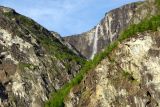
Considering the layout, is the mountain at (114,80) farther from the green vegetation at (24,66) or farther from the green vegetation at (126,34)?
the green vegetation at (24,66)

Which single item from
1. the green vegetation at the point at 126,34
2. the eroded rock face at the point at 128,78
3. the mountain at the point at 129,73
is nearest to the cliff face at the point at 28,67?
the green vegetation at the point at 126,34

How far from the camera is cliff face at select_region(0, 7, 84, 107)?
178 meters

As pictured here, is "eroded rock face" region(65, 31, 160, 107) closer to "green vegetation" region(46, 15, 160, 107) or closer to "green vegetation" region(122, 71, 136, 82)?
"green vegetation" region(122, 71, 136, 82)

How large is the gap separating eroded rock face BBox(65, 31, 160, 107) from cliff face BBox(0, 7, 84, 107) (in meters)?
47.6

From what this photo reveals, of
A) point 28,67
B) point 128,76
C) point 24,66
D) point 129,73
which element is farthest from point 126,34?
point 24,66

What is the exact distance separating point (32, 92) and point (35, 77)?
552 cm

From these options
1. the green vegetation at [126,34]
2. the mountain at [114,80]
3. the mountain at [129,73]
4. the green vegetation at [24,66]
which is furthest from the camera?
the green vegetation at [24,66]

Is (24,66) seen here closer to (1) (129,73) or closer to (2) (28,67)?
(2) (28,67)

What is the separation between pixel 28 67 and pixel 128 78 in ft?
216

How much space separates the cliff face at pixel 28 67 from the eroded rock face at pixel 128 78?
47561 mm

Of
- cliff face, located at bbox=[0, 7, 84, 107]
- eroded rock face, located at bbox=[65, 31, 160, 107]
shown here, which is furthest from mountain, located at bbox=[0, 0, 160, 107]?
cliff face, located at bbox=[0, 7, 84, 107]

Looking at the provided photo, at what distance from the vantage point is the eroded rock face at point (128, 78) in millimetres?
119438

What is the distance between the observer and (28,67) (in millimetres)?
183375

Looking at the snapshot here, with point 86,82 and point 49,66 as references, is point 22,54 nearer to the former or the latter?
point 49,66
